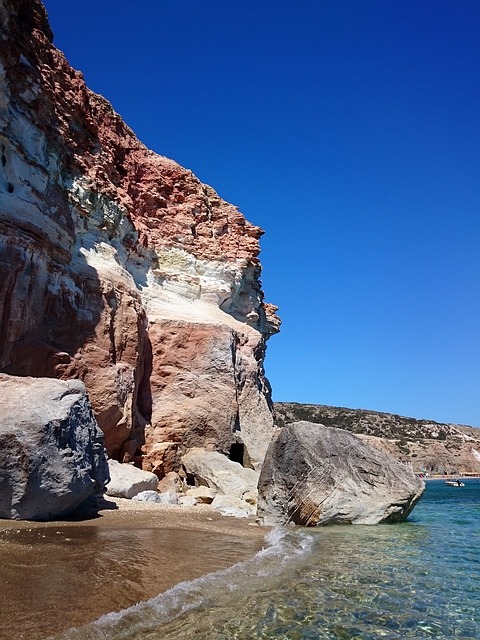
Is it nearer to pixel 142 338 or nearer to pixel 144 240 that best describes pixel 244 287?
pixel 144 240

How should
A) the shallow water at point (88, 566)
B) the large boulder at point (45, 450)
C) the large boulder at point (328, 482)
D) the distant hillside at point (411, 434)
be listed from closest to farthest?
the shallow water at point (88, 566) → the large boulder at point (45, 450) → the large boulder at point (328, 482) → the distant hillside at point (411, 434)

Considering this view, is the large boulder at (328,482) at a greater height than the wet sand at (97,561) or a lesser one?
greater

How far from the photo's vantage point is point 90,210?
63.4 ft

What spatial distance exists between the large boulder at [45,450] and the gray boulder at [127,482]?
2591 mm

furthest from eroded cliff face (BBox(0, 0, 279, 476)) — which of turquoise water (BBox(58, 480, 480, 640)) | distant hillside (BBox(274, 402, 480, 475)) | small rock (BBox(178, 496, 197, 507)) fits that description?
distant hillside (BBox(274, 402, 480, 475))

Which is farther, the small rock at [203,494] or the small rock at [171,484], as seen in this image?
Answer: the small rock at [171,484]

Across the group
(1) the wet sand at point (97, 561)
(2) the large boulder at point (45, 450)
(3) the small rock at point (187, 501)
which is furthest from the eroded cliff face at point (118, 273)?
(1) the wet sand at point (97, 561)

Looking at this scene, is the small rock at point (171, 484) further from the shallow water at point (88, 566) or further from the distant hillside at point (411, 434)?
the distant hillside at point (411, 434)

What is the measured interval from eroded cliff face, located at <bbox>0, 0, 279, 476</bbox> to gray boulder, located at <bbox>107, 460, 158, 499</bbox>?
2.28 metres

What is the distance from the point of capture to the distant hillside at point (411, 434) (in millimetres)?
69688

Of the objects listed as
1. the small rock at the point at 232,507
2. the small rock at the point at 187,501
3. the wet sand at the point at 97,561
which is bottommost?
the small rock at the point at 187,501

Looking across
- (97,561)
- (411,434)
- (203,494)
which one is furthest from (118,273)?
(411,434)

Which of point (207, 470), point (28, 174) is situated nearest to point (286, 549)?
point (207, 470)

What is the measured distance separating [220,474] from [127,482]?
3.54 m
